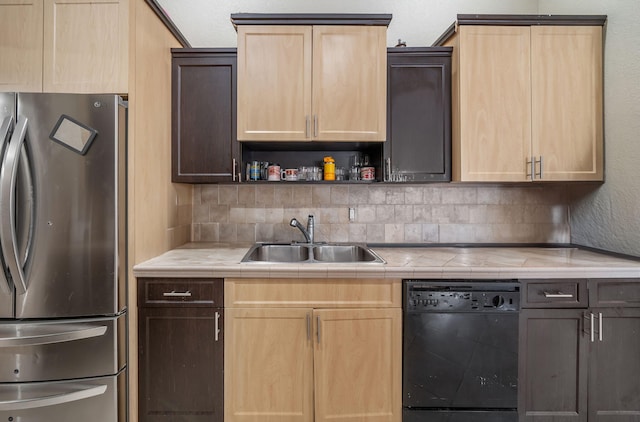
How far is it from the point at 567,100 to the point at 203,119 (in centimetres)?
225

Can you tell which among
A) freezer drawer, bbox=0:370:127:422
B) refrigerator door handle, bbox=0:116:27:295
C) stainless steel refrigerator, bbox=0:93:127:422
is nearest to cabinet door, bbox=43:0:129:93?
stainless steel refrigerator, bbox=0:93:127:422

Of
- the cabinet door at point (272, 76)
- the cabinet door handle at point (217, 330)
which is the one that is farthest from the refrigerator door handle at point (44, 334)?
the cabinet door at point (272, 76)

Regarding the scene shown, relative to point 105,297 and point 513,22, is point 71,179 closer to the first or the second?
point 105,297

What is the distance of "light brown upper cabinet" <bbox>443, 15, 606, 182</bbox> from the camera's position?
1.96 m

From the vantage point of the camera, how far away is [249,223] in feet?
7.98

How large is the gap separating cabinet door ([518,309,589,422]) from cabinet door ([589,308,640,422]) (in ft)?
0.20

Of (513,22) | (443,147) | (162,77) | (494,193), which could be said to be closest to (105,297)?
(162,77)

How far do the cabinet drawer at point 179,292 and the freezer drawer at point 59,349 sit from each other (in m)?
0.16

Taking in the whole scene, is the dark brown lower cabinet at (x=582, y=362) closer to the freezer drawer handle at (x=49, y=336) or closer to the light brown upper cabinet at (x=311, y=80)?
the light brown upper cabinet at (x=311, y=80)

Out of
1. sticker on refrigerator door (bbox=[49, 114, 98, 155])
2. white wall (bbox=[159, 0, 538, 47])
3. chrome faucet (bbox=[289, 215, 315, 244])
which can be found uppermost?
white wall (bbox=[159, 0, 538, 47])

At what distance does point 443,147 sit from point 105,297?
2.02 meters

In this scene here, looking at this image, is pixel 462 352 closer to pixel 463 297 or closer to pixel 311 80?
pixel 463 297

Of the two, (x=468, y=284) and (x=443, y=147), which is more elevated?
(x=443, y=147)

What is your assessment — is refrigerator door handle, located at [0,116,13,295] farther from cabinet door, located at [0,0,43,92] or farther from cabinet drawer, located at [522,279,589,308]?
cabinet drawer, located at [522,279,589,308]
